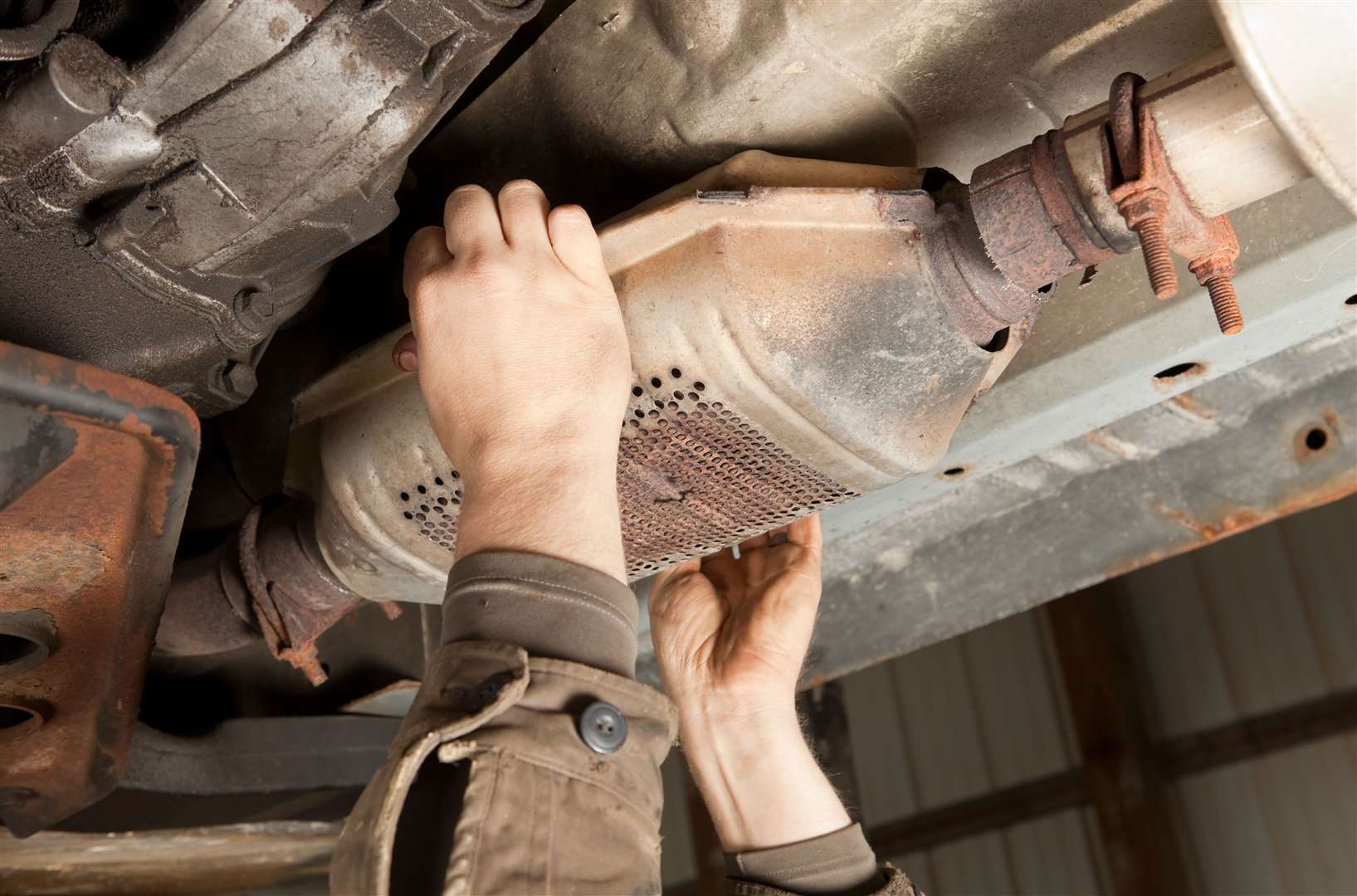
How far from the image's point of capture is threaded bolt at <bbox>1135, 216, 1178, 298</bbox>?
34.9 inches

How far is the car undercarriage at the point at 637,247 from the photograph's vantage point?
0.89m

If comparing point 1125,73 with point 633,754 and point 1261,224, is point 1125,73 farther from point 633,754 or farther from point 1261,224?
point 633,754

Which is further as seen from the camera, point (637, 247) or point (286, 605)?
point (286, 605)

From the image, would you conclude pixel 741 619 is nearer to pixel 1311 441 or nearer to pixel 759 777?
pixel 759 777

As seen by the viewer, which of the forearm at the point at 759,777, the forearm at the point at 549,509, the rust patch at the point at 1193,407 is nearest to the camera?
the forearm at the point at 549,509

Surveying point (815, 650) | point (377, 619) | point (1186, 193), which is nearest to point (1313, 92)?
point (1186, 193)

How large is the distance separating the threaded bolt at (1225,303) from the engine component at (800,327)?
145mm

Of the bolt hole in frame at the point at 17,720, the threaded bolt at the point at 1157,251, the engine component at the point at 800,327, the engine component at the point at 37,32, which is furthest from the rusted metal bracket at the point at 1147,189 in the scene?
the bolt hole in frame at the point at 17,720

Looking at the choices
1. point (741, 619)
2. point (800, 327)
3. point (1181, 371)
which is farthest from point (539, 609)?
point (1181, 371)

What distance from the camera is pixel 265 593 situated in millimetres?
1396

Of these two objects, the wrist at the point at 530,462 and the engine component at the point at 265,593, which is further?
the engine component at the point at 265,593

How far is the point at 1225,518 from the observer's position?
165 centimetres

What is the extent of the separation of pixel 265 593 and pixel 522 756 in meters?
0.73

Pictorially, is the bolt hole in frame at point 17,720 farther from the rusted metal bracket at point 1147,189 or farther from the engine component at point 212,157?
the rusted metal bracket at point 1147,189
